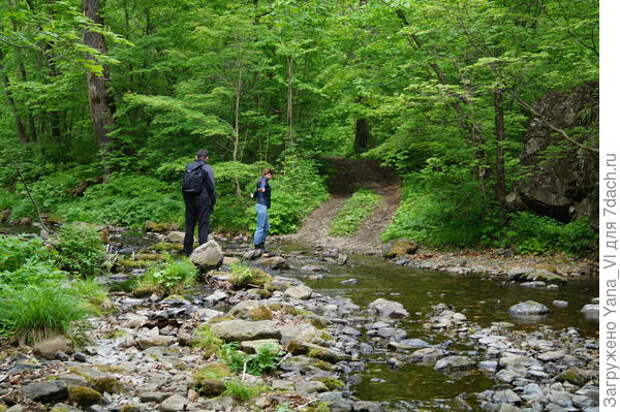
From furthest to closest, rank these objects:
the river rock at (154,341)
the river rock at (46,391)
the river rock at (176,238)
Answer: the river rock at (176,238)
the river rock at (154,341)
the river rock at (46,391)

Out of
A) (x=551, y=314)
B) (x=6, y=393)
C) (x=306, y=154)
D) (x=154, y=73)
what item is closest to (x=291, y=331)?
(x=6, y=393)

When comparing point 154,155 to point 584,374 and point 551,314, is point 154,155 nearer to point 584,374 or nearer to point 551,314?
point 551,314

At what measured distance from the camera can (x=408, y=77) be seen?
14867 mm

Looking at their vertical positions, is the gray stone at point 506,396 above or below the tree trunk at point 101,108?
below

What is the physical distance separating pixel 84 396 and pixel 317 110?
66.0 feet

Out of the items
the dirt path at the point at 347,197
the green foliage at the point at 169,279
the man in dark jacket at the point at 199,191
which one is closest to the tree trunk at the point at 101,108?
the dirt path at the point at 347,197

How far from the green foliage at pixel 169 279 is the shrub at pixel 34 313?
2940 mm

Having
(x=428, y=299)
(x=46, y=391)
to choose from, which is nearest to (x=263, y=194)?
(x=428, y=299)

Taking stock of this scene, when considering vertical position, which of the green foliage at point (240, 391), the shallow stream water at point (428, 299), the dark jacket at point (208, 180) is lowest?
the shallow stream water at point (428, 299)

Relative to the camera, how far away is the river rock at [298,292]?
8430 mm

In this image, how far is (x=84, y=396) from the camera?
3.77 metres

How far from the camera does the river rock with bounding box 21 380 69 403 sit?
3635mm

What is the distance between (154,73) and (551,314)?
19.5m

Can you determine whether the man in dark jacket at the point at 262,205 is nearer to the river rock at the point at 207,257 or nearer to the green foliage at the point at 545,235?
the river rock at the point at 207,257
